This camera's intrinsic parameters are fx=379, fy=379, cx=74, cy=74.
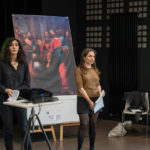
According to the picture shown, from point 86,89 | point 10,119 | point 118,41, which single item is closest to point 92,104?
point 86,89

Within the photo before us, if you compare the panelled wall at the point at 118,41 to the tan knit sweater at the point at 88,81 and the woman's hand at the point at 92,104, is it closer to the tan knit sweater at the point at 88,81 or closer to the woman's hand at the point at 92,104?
the tan knit sweater at the point at 88,81

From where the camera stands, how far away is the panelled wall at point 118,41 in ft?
25.6

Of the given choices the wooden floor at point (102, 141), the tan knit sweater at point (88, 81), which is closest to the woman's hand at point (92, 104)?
the tan knit sweater at point (88, 81)

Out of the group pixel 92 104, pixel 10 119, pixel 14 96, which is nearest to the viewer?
pixel 14 96

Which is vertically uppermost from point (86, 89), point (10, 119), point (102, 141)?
point (86, 89)

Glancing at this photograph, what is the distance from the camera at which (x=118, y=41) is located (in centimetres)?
802

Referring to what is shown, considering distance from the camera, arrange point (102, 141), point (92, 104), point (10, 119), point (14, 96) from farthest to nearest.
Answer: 1. point (102, 141)
2. point (92, 104)
3. point (10, 119)
4. point (14, 96)

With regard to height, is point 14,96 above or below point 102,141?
above

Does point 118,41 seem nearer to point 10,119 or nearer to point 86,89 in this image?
point 86,89

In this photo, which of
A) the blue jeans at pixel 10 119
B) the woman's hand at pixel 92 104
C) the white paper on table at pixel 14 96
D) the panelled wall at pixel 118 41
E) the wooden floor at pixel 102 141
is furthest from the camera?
the panelled wall at pixel 118 41

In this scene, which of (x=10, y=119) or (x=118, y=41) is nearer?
(x=10, y=119)

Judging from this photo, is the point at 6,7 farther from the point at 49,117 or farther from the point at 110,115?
the point at 110,115

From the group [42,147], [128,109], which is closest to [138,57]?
[128,109]

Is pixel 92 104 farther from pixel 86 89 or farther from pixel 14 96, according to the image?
pixel 14 96
